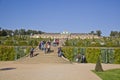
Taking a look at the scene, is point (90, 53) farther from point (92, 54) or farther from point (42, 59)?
point (42, 59)

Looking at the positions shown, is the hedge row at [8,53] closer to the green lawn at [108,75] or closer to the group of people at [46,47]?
the group of people at [46,47]

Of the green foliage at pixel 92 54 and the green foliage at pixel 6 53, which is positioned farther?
the green foliage at pixel 6 53

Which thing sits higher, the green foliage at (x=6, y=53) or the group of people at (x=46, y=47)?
the group of people at (x=46, y=47)

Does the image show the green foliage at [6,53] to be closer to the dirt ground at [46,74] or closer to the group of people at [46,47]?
the group of people at [46,47]

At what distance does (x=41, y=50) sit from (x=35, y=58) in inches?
242

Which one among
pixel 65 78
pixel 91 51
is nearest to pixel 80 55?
pixel 91 51

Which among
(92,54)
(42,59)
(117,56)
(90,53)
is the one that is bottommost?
(42,59)

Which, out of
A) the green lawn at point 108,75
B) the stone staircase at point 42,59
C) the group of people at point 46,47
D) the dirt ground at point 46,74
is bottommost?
the green lawn at point 108,75

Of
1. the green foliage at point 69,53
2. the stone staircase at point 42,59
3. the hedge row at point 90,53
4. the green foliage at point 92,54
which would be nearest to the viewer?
the stone staircase at point 42,59

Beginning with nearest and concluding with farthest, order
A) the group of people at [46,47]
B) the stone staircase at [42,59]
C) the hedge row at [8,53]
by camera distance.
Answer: the stone staircase at [42,59] → the hedge row at [8,53] → the group of people at [46,47]

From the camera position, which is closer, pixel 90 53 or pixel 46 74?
pixel 46 74

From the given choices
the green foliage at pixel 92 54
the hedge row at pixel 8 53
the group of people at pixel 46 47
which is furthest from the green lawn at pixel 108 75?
the hedge row at pixel 8 53

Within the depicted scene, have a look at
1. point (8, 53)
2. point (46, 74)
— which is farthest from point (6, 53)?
point (46, 74)

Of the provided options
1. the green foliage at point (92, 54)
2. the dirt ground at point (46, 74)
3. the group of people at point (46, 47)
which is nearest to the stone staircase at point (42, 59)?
the group of people at point (46, 47)
